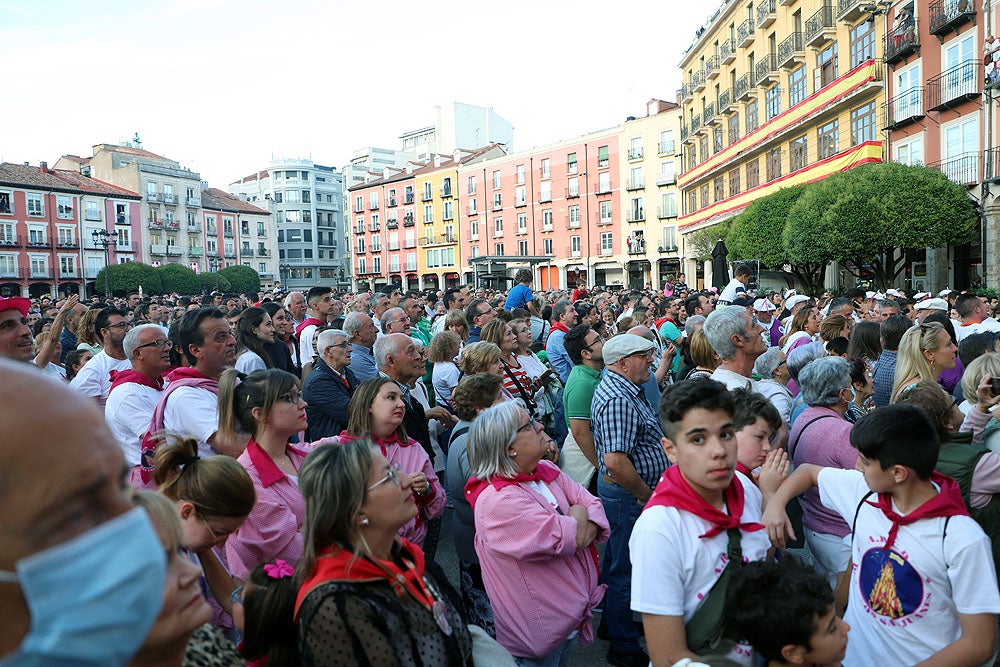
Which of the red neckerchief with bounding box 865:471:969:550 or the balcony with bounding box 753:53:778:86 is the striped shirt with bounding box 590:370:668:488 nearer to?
the red neckerchief with bounding box 865:471:969:550

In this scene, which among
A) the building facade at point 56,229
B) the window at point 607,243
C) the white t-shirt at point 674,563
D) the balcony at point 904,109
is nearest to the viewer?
the white t-shirt at point 674,563

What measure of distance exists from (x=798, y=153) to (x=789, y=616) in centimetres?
3295

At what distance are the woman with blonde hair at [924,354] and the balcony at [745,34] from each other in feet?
116

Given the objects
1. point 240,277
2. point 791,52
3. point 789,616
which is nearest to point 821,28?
point 791,52

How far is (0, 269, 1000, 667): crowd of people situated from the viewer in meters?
0.89

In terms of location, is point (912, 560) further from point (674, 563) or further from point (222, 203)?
point (222, 203)

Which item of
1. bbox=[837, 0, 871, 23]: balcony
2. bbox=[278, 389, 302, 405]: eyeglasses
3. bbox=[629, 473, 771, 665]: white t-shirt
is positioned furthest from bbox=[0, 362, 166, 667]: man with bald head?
bbox=[837, 0, 871, 23]: balcony

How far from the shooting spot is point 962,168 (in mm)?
22234

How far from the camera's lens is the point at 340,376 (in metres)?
5.56

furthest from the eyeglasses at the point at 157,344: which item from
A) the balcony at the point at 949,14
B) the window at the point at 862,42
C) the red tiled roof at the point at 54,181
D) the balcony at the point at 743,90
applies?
the red tiled roof at the point at 54,181

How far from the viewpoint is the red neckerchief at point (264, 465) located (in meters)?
3.35

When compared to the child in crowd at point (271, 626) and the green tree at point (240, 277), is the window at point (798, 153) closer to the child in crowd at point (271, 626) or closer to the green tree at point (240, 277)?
the child in crowd at point (271, 626)

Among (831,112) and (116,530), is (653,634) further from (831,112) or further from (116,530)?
(831,112)

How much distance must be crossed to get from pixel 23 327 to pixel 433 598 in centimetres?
424
